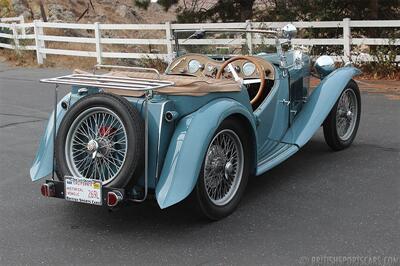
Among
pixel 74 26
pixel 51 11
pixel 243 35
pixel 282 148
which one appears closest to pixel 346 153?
pixel 282 148

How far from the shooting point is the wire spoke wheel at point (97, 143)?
4.14 meters

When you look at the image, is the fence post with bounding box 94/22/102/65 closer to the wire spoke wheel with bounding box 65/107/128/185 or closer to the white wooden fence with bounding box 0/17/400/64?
the white wooden fence with bounding box 0/17/400/64

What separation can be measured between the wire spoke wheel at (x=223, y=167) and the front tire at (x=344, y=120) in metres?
1.84

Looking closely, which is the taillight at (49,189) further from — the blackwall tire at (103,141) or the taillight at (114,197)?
the taillight at (114,197)

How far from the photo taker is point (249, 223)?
434 cm

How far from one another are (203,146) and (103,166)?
750 millimetres

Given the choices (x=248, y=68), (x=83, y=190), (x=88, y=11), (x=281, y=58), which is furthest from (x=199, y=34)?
(x=88, y=11)

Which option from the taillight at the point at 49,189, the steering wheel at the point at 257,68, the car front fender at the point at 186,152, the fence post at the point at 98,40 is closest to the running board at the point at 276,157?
the steering wheel at the point at 257,68

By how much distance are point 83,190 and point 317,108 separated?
107 inches

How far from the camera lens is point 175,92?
4234mm

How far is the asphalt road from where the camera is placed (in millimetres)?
3842

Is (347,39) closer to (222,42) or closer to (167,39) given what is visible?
(167,39)


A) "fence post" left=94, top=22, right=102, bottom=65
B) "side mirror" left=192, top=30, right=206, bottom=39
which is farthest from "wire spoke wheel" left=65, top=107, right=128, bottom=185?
"fence post" left=94, top=22, right=102, bottom=65

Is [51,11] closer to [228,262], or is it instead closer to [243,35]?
[243,35]
